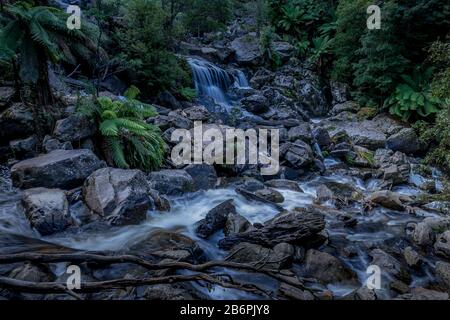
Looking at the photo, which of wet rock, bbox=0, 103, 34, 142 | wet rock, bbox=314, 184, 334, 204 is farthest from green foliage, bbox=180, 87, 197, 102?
wet rock, bbox=314, 184, 334, 204

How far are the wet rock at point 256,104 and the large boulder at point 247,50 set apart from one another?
15.1 feet

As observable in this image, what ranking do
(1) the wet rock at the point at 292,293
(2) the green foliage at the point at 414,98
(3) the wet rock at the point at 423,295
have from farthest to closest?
(2) the green foliage at the point at 414,98 < (3) the wet rock at the point at 423,295 < (1) the wet rock at the point at 292,293

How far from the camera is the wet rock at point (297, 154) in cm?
1080

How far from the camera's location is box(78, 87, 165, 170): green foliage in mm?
7996

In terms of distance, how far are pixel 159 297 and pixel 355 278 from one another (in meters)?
3.09

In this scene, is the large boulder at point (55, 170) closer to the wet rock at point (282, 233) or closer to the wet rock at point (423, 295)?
the wet rock at point (282, 233)

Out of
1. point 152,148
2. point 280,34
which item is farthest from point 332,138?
point 280,34

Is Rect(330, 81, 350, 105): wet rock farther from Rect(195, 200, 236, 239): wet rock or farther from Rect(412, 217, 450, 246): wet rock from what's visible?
Rect(195, 200, 236, 239): wet rock

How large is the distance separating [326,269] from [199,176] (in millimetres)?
4556

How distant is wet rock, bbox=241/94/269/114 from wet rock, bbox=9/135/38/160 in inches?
405

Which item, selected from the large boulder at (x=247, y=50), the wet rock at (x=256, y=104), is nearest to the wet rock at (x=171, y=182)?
the wet rock at (x=256, y=104)

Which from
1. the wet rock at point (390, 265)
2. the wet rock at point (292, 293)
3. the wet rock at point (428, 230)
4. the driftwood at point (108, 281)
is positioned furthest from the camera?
the wet rock at point (428, 230)

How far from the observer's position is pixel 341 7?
17438mm

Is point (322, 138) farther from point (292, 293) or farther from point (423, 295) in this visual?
point (292, 293)
